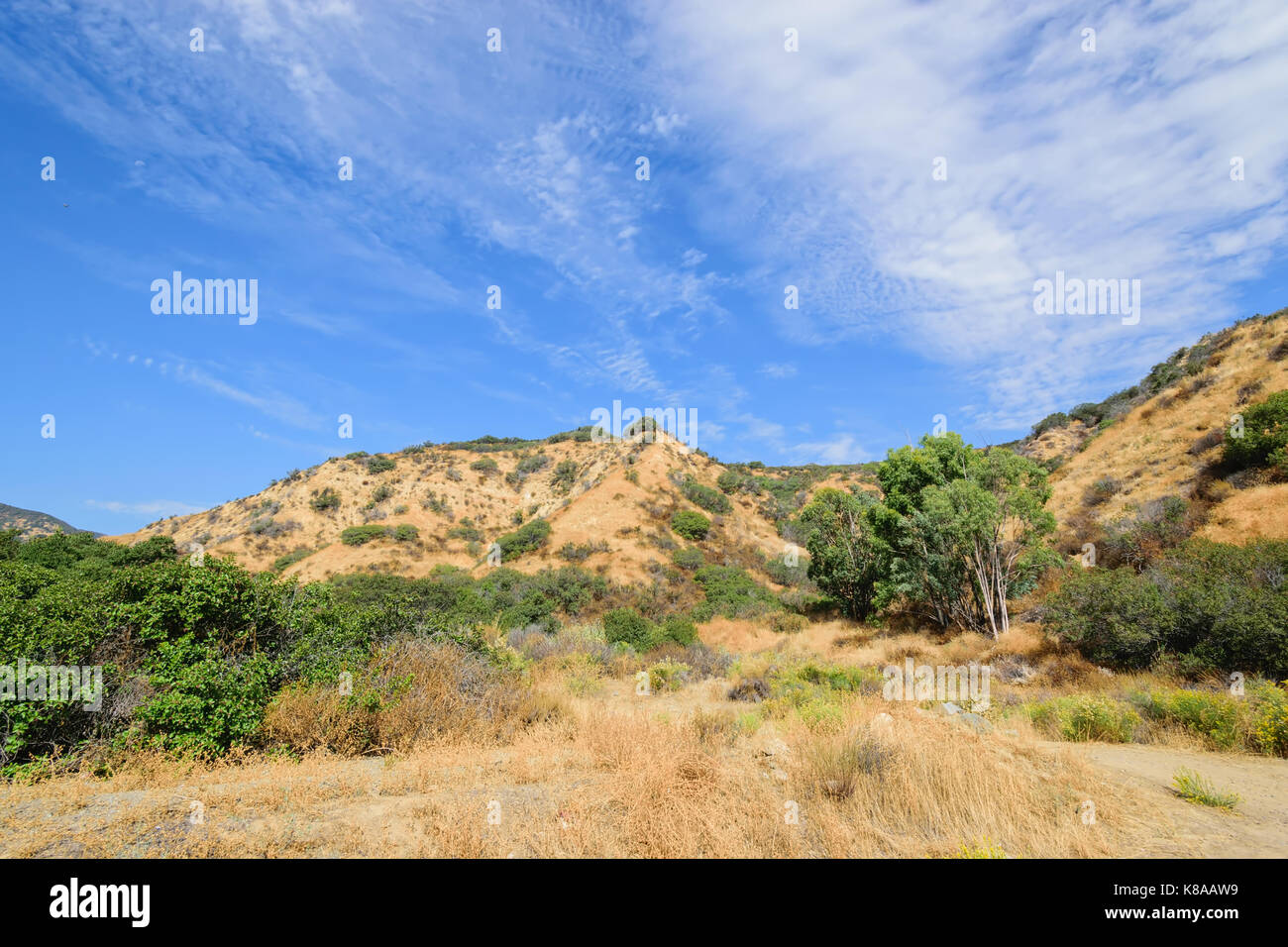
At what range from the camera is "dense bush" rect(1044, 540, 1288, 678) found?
30.2ft

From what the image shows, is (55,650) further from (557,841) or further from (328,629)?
(557,841)

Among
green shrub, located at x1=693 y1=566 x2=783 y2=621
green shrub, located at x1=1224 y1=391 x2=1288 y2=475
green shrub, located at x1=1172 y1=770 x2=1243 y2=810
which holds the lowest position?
green shrub, located at x1=693 y1=566 x2=783 y2=621

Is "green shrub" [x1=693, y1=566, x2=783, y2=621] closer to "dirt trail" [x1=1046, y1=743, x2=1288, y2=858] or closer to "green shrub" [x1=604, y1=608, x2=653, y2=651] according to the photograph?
"green shrub" [x1=604, y1=608, x2=653, y2=651]

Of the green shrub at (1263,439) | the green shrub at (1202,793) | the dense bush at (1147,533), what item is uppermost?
the green shrub at (1263,439)

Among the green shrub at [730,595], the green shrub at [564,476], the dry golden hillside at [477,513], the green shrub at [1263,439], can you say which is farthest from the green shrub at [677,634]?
the green shrub at [564,476]

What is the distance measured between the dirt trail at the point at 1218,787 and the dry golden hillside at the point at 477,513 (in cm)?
2503

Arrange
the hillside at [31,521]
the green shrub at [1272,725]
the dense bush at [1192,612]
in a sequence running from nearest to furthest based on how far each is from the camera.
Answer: the green shrub at [1272,725] → the dense bush at [1192,612] → the hillside at [31,521]

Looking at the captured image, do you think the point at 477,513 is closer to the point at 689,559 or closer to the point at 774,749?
the point at 689,559

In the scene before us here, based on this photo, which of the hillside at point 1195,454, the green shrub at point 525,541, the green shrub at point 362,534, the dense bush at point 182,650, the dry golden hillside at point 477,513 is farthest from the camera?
the green shrub at point 362,534

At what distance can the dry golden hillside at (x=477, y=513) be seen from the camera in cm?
3594

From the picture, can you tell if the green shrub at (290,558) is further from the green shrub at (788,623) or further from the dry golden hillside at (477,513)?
the green shrub at (788,623)

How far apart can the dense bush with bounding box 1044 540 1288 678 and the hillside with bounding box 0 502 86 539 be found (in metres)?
72.9

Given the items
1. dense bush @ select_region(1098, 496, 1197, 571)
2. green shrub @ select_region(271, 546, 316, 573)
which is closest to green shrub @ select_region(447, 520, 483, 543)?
green shrub @ select_region(271, 546, 316, 573)
